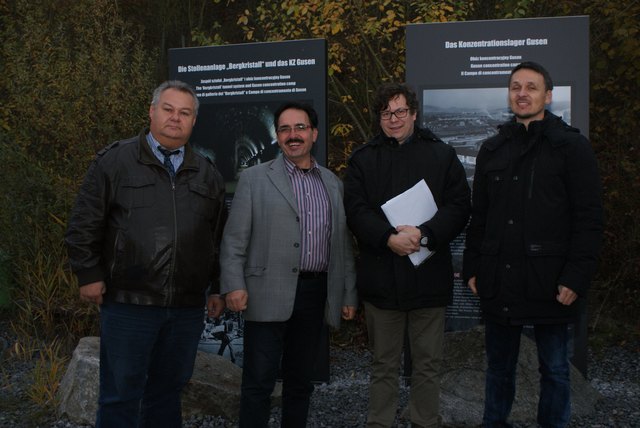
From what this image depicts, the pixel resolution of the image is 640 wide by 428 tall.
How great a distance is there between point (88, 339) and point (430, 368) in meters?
2.53

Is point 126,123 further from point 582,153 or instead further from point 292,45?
point 582,153

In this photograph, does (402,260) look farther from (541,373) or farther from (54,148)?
(54,148)

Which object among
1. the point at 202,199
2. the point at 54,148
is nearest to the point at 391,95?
the point at 202,199

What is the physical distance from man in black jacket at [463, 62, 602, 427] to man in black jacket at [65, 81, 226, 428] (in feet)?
4.57

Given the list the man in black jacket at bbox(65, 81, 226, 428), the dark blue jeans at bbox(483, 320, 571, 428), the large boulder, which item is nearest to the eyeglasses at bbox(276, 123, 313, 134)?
the man in black jacket at bbox(65, 81, 226, 428)

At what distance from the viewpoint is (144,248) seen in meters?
3.10

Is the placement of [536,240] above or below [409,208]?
below

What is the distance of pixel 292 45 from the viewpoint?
5047 millimetres

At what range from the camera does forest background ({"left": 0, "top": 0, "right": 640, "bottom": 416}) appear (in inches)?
275

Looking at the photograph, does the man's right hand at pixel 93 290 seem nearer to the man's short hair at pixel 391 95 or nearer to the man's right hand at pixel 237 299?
the man's right hand at pixel 237 299

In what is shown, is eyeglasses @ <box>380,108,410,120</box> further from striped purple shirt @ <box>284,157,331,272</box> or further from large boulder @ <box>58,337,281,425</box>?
large boulder @ <box>58,337,281,425</box>

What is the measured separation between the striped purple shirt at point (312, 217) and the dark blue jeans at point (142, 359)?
0.61 meters

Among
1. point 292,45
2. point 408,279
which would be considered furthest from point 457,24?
point 408,279

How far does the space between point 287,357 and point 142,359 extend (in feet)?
2.66
